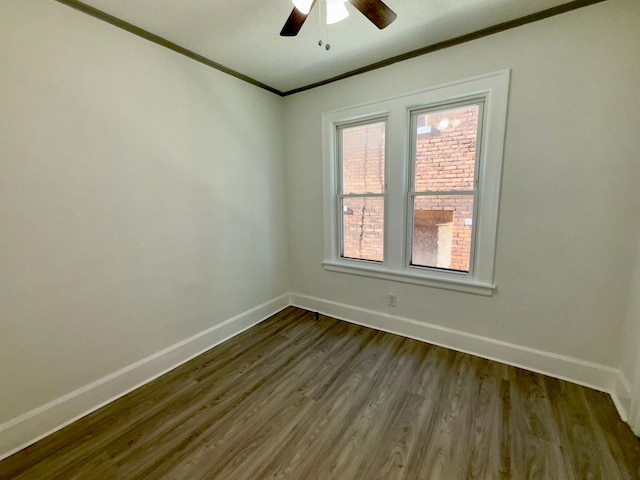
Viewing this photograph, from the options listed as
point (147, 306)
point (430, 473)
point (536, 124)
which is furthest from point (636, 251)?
point (147, 306)

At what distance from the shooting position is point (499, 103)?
199 centimetres

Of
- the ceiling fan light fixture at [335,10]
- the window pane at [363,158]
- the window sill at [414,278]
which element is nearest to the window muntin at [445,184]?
the window sill at [414,278]

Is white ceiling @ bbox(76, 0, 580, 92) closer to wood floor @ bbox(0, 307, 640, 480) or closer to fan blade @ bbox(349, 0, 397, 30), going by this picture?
fan blade @ bbox(349, 0, 397, 30)

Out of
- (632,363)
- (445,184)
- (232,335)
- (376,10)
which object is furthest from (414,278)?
(376,10)

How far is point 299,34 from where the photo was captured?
1969mm

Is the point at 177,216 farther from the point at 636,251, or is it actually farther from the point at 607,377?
the point at 607,377

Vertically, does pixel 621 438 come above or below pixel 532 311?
below

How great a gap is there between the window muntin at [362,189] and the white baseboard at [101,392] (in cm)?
147

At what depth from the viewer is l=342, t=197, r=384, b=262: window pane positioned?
2.77 metres

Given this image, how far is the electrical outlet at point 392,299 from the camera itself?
105 inches

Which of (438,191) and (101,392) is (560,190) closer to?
(438,191)

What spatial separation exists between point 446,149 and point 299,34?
146 centimetres

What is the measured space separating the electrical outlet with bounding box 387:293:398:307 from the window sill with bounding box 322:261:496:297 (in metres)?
0.16

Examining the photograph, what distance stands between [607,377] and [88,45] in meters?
3.99
